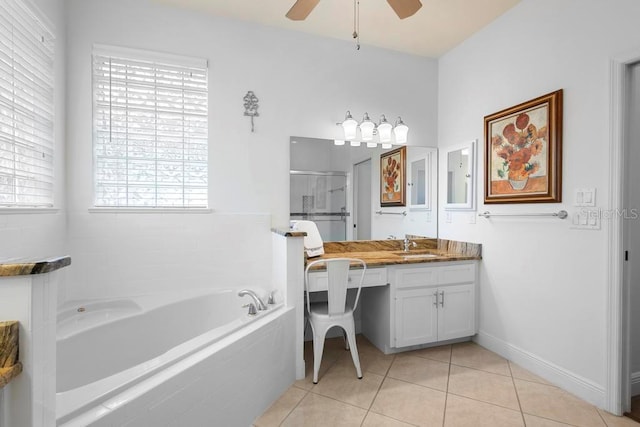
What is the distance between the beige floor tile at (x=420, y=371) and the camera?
2.22 meters

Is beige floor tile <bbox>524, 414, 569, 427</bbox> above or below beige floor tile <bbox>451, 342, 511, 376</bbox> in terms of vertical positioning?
below

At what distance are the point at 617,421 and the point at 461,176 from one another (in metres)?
1.94

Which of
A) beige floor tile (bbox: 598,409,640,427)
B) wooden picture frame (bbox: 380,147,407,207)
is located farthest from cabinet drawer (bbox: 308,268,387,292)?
beige floor tile (bbox: 598,409,640,427)

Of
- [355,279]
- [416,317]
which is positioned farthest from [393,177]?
[416,317]

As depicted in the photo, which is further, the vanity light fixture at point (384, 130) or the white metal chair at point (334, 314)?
the vanity light fixture at point (384, 130)

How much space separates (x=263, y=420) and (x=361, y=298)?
5.00ft

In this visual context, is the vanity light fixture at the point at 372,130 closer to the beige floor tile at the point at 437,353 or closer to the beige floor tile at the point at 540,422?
the beige floor tile at the point at 437,353

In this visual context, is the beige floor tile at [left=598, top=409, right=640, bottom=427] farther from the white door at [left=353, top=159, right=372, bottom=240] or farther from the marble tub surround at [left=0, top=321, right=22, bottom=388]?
the marble tub surround at [left=0, top=321, right=22, bottom=388]

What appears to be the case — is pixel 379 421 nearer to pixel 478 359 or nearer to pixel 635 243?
pixel 478 359

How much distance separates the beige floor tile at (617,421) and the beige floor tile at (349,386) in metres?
1.26

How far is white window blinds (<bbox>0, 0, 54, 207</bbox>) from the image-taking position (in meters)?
1.66

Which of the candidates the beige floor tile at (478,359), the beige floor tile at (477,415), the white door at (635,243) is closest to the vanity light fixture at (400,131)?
the white door at (635,243)

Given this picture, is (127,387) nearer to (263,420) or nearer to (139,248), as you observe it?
(263,420)

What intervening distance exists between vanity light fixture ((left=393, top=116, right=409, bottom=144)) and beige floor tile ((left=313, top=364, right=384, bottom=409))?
203 centimetres
